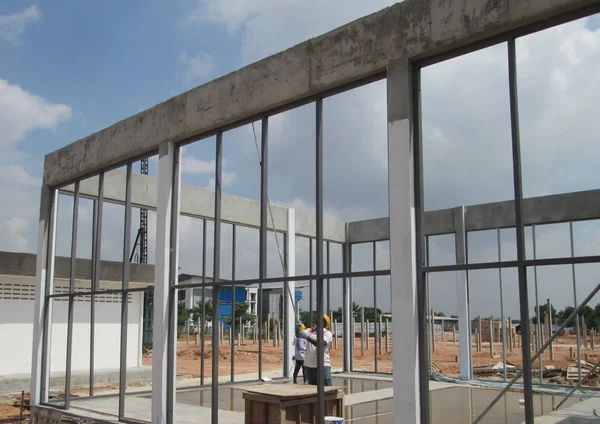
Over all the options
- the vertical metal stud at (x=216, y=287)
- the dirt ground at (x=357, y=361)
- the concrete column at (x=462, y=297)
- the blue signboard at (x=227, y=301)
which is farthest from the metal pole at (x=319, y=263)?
the blue signboard at (x=227, y=301)

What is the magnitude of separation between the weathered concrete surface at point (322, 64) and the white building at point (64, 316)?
8.50 m

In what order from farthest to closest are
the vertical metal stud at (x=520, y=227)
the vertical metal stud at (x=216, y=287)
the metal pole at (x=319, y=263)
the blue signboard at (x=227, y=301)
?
1. the blue signboard at (x=227, y=301)
2. the vertical metal stud at (x=216, y=287)
3. the metal pole at (x=319, y=263)
4. the vertical metal stud at (x=520, y=227)

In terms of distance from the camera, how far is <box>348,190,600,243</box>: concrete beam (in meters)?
17.0

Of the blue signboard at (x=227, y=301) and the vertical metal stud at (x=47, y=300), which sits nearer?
the vertical metal stud at (x=47, y=300)

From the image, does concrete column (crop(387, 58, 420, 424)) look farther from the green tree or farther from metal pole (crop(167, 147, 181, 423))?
the green tree

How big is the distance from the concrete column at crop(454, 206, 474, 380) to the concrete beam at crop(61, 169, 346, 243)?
4.66 metres

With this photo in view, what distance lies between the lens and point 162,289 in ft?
33.8

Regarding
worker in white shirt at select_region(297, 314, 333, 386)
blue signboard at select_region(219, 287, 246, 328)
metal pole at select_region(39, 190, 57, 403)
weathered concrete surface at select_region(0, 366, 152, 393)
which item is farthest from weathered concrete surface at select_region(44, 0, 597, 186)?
blue signboard at select_region(219, 287, 246, 328)

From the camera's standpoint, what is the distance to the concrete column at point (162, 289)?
1007 cm

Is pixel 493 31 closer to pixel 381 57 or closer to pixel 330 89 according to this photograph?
pixel 381 57

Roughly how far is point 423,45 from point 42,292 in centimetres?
1032

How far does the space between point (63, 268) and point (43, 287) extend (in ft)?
20.4

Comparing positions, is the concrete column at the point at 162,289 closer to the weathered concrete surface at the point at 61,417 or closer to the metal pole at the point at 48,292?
the weathered concrete surface at the point at 61,417

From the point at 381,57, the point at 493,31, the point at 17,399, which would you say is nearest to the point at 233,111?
the point at 381,57
